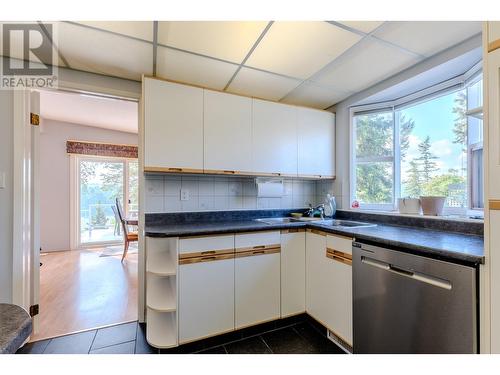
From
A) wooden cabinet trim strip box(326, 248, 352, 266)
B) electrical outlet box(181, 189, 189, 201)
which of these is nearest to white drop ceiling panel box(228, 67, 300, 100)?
electrical outlet box(181, 189, 189, 201)

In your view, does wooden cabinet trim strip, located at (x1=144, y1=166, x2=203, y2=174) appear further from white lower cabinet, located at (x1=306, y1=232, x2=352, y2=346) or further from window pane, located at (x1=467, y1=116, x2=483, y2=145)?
window pane, located at (x1=467, y1=116, x2=483, y2=145)

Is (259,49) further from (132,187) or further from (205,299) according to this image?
(132,187)

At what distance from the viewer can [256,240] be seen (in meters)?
1.88

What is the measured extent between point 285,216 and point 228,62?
5.52 ft

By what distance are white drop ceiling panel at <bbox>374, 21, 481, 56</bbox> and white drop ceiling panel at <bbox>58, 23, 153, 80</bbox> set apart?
159 centimetres

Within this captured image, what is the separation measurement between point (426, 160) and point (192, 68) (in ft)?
7.21

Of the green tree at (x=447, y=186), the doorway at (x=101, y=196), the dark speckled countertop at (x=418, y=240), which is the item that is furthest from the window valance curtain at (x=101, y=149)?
the green tree at (x=447, y=186)

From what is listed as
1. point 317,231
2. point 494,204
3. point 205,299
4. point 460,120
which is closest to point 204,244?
point 205,299

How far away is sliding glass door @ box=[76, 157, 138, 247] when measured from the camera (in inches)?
190

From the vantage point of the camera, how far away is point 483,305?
1.00 m

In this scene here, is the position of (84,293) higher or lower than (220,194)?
lower
